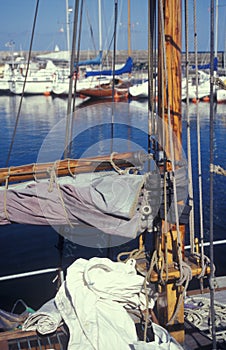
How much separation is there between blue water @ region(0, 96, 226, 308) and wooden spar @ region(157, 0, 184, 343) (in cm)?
158

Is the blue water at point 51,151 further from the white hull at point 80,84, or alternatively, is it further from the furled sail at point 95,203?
the furled sail at point 95,203

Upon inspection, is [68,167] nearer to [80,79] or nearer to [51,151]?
[51,151]

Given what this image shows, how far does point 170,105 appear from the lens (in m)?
3.74

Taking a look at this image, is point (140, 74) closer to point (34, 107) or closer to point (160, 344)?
point (34, 107)

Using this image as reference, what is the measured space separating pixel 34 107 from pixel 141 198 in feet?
113

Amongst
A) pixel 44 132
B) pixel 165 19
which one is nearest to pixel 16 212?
pixel 165 19

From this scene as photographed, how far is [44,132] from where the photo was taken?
26.4 metres

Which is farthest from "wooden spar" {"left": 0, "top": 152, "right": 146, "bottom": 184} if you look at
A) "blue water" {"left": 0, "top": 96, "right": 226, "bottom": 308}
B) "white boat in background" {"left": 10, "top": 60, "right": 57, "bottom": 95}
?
"white boat in background" {"left": 10, "top": 60, "right": 57, "bottom": 95}

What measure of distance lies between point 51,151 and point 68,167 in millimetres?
15303

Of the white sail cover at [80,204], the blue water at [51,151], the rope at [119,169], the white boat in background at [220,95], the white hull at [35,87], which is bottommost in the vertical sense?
the blue water at [51,151]

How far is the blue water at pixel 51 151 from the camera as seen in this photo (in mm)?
9836

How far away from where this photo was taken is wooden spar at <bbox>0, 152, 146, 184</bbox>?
4234mm

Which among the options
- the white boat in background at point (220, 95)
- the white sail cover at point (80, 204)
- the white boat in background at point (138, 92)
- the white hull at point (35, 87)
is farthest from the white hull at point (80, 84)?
the white sail cover at point (80, 204)

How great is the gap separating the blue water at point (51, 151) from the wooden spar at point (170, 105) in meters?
1.58
